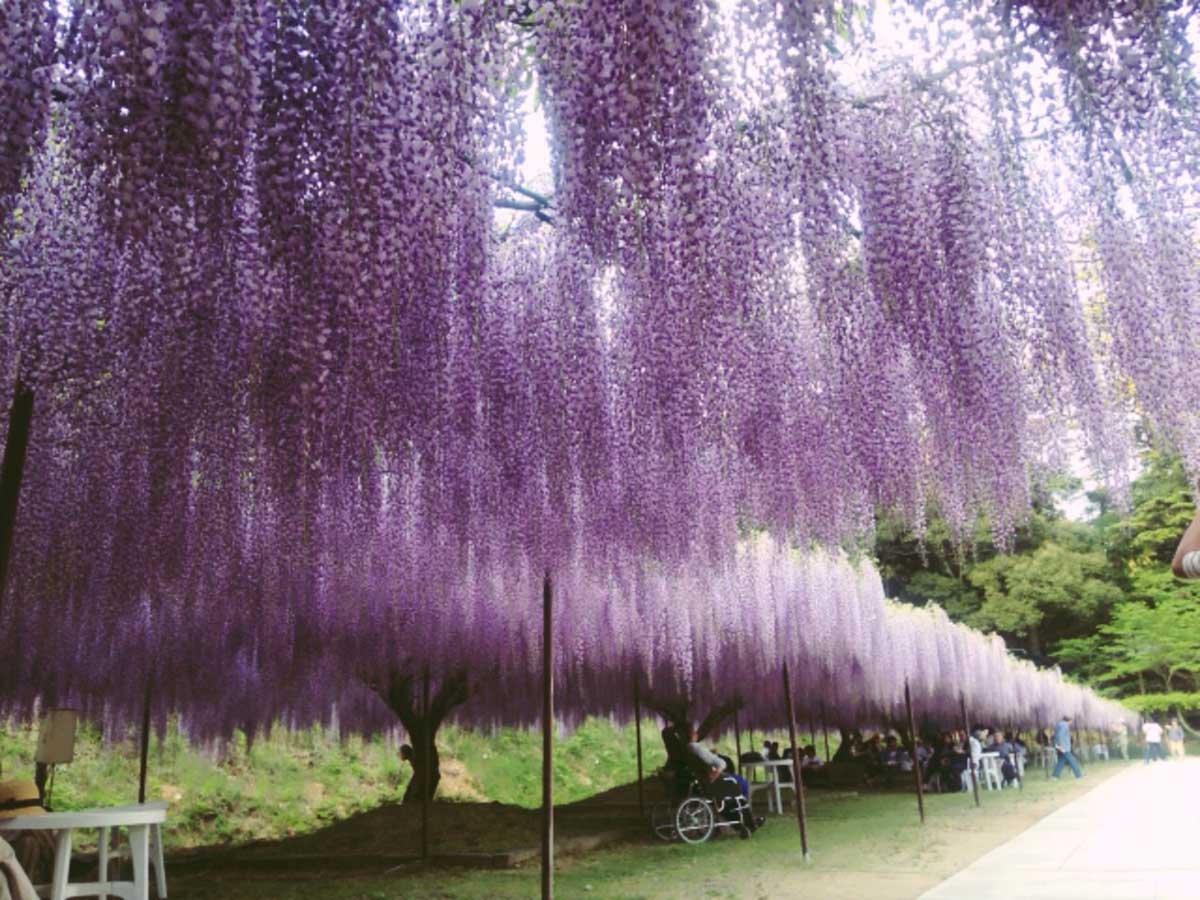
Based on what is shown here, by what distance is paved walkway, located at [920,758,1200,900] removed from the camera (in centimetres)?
658

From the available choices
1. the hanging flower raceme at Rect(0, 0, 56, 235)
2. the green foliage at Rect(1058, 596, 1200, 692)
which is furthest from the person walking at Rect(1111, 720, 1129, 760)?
the hanging flower raceme at Rect(0, 0, 56, 235)

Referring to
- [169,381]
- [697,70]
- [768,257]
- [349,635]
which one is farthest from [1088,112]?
[349,635]

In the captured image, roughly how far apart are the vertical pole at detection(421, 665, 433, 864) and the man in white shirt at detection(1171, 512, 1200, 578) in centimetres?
758

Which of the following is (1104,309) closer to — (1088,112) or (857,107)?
(857,107)

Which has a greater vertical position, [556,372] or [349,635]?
[556,372]

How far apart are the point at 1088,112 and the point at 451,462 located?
4060 mm

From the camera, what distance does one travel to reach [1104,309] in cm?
483

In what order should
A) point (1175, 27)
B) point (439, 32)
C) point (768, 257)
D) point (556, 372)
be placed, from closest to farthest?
point (1175, 27) < point (439, 32) < point (768, 257) < point (556, 372)

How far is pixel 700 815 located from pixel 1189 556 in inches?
392

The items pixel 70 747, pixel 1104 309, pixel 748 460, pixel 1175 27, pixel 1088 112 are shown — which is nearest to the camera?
pixel 1175 27

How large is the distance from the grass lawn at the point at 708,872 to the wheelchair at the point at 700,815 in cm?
23

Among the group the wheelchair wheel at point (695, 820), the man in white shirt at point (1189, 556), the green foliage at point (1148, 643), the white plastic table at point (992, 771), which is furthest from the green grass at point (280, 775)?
the green foliage at point (1148, 643)

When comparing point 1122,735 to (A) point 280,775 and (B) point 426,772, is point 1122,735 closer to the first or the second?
(A) point 280,775

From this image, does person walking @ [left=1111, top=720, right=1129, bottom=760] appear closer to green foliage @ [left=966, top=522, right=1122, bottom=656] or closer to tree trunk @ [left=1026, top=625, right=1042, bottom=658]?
tree trunk @ [left=1026, top=625, right=1042, bottom=658]
